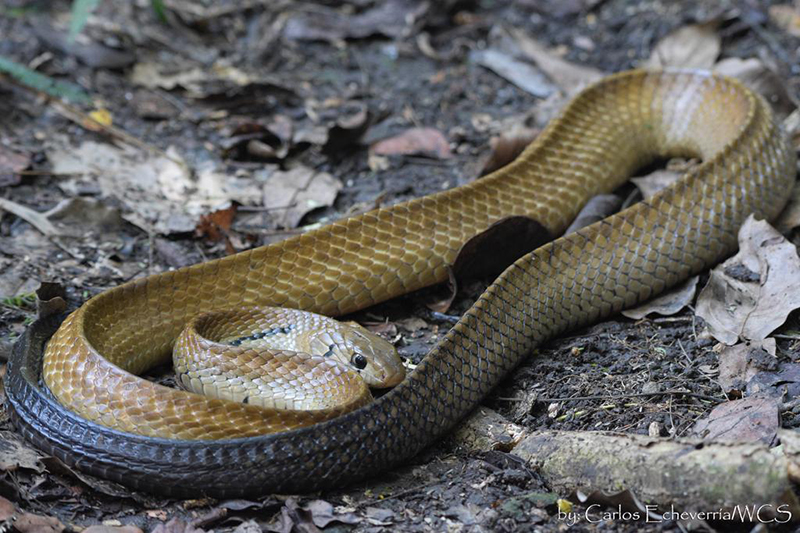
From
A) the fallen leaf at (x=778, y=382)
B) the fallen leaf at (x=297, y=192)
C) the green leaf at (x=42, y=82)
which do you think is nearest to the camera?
the fallen leaf at (x=778, y=382)

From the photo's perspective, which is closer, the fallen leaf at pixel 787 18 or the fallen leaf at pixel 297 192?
the fallen leaf at pixel 297 192

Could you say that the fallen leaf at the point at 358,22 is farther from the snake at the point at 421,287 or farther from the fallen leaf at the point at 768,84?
the fallen leaf at the point at 768,84

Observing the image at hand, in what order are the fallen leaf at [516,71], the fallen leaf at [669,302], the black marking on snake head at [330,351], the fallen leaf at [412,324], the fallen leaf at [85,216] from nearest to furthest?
1. the black marking on snake head at [330,351]
2. the fallen leaf at [669,302]
3. the fallen leaf at [412,324]
4. the fallen leaf at [85,216]
5. the fallen leaf at [516,71]

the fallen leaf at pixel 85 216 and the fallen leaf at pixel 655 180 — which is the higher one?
the fallen leaf at pixel 655 180

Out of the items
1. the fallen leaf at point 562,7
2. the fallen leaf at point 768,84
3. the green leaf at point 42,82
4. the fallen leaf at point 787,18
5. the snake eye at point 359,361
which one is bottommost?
the snake eye at point 359,361

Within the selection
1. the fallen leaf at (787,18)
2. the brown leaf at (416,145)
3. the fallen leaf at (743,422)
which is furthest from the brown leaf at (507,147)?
the fallen leaf at (787,18)

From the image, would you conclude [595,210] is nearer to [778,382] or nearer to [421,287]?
[421,287]

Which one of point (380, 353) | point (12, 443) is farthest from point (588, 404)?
point (12, 443)

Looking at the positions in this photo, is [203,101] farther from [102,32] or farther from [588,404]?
[588,404]
